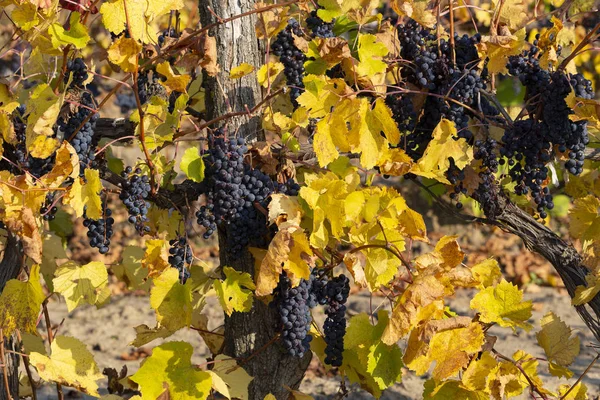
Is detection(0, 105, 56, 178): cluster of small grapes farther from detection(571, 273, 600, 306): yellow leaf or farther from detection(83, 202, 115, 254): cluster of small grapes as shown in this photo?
detection(571, 273, 600, 306): yellow leaf

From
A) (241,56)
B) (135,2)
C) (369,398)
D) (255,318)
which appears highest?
(135,2)

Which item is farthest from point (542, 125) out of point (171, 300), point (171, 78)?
point (171, 300)

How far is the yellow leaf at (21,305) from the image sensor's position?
210 centimetres

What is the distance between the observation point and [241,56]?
2.26 m

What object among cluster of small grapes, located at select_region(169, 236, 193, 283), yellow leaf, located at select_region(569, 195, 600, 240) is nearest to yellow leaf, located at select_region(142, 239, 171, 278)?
cluster of small grapes, located at select_region(169, 236, 193, 283)

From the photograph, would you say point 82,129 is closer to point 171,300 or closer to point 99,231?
point 99,231

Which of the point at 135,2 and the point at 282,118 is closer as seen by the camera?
the point at 135,2

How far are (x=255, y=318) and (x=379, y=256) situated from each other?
544mm

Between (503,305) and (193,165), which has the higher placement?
(193,165)

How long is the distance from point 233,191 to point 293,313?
1.27 ft

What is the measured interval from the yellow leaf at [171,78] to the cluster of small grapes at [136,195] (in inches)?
10.6

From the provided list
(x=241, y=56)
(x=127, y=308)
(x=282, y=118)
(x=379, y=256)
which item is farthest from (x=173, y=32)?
(x=127, y=308)

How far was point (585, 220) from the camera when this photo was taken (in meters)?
2.41

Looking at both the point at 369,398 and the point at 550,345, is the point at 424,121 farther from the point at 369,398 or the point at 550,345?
the point at 369,398
